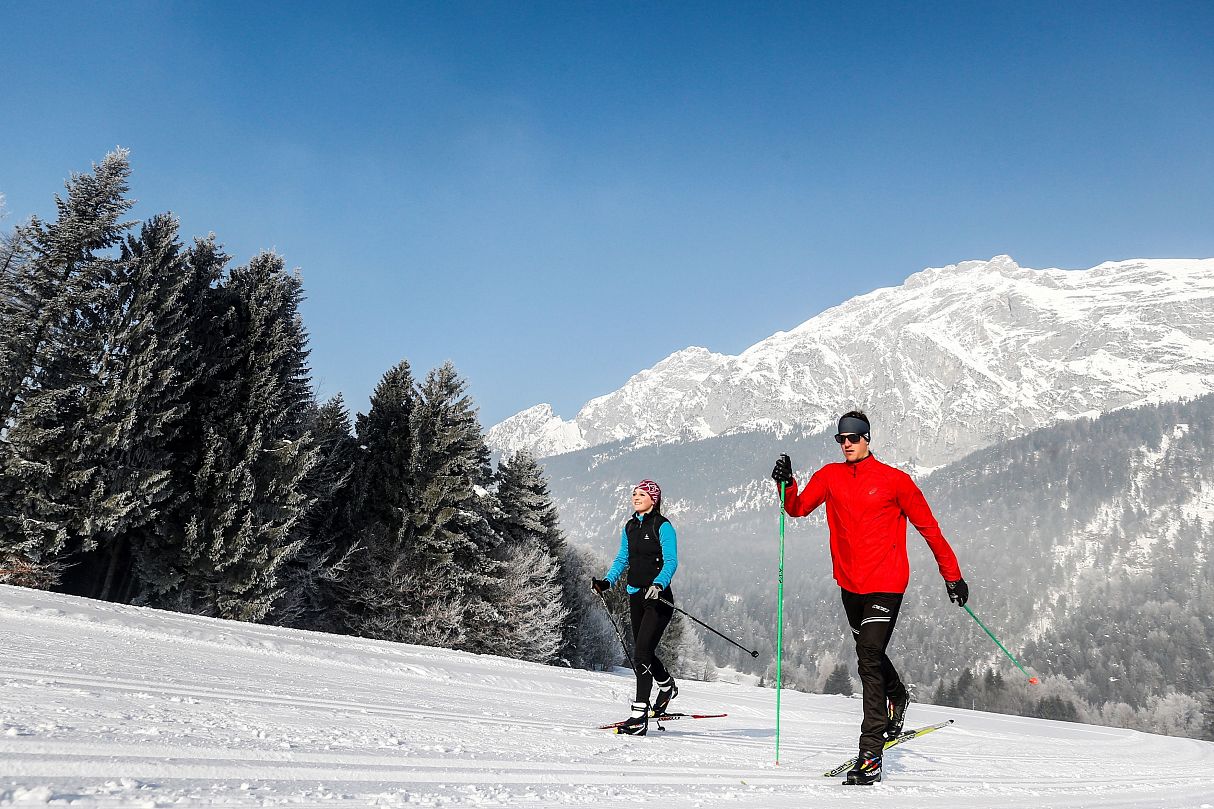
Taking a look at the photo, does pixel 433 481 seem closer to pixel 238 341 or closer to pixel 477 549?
pixel 477 549

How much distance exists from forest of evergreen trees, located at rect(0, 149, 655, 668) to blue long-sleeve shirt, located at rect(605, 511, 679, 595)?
700 inches

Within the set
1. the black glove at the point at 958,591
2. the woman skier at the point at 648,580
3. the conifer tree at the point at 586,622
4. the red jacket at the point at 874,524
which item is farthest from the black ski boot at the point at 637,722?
the conifer tree at the point at 586,622

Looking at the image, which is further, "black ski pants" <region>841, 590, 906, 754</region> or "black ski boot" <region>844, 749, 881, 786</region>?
"black ski pants" <region>841, 590, 906, 754</region>

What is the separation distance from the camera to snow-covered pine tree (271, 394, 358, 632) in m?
24.9

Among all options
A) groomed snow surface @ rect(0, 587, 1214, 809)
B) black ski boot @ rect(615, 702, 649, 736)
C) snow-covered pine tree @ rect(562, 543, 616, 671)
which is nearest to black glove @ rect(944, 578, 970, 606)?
groomed snow surface @ rect(0, 587, 1214, 809)

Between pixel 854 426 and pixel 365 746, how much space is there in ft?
13.6

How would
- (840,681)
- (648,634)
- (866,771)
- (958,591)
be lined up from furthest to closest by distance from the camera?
(840,681), (648,634), (958,591), (866,771)

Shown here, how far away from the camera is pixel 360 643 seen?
1349cm

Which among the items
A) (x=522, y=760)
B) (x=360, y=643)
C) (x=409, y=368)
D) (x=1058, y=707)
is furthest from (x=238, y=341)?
(x=1058, y=707)

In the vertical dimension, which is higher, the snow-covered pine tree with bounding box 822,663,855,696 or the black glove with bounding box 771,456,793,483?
the black glove with bounding box 771,456,793,483

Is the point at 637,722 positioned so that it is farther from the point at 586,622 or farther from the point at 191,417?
the point at 586,622

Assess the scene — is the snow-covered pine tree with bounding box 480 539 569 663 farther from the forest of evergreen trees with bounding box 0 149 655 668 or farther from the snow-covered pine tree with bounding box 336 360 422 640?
the snow-covered pine tree with bounding box 336 360 422 640

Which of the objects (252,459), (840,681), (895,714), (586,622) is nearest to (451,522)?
(252,459)

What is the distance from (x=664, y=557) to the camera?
732cm
